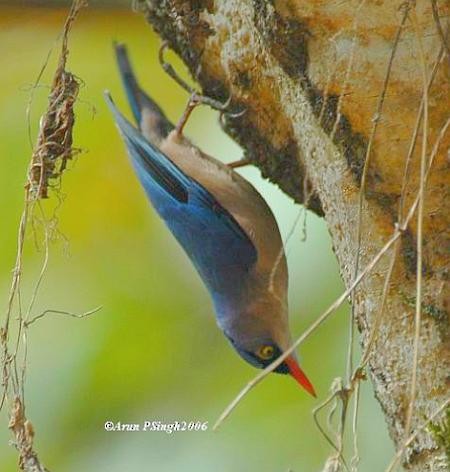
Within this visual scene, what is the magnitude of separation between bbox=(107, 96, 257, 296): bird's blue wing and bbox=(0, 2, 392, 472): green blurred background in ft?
0.15

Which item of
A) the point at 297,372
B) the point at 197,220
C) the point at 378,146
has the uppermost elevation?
the point at 197,220

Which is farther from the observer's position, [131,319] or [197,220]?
[131,319]

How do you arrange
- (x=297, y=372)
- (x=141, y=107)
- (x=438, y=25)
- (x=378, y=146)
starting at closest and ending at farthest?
(x=438, y=25), (x=378, y=146), (x=297, y=372), (x=141, y=107)

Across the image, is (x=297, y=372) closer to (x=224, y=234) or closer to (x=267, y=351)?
(x=267, y=351)

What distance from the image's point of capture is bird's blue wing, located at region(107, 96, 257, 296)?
1.79m

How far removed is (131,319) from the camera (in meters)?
1.92

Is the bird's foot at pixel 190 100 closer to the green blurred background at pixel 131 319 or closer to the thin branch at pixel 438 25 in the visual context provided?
the green blurred background at pixel 131 319

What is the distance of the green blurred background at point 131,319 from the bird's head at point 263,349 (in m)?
0.02

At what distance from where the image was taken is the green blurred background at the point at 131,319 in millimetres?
1801

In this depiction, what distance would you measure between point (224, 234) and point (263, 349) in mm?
228

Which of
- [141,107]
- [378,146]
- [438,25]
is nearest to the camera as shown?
[438,25]

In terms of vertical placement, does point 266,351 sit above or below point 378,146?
below

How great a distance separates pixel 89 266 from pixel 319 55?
0.80 meters

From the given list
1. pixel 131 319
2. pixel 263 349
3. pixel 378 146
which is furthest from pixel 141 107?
pixel 378 146
